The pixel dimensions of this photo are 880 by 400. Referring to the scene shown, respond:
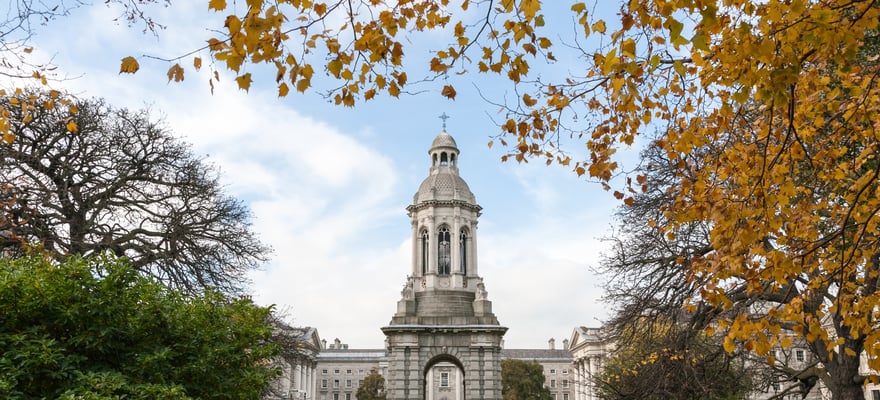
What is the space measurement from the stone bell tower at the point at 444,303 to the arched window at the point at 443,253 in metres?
0.01

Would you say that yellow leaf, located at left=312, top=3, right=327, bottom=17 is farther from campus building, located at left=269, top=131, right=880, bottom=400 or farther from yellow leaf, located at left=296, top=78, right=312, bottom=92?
campus building, located at left=269, top=131, right=880, bottom=400

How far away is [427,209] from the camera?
39.2 meters

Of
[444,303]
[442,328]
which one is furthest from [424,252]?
[442,328]

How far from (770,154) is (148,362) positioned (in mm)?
8711

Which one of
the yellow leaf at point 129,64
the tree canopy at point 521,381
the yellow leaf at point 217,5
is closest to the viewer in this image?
the yellow leaf at point 217,5

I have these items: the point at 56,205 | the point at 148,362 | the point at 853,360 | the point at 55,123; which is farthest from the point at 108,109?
the point at 853,360

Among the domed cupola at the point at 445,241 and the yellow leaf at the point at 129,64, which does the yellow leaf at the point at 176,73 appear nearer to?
the yellow leaf at the point at 129,64

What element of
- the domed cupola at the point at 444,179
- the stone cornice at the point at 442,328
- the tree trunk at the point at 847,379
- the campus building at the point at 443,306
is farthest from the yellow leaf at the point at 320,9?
the domed cupola at the point at 444,179

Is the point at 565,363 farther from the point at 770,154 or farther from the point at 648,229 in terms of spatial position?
the point at 770,154

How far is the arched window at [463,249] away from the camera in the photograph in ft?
126

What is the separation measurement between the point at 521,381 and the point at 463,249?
45032 millimetres

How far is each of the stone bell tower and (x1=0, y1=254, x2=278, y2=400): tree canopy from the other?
2396 cm

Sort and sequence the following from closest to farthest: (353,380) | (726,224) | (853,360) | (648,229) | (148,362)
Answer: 1. (726,224)
2. (148,362)
3. (853,360)
4. (648,229)
5. (353,380)

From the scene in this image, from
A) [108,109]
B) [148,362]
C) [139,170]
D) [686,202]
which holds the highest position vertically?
[108,109]
